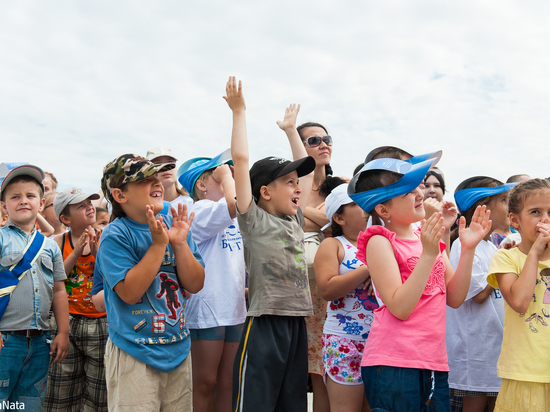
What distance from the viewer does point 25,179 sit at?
3523mm

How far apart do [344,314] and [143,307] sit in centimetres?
127

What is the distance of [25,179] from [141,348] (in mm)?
2032

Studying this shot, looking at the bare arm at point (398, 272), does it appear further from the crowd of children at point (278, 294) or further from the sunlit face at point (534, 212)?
the sunlit face at point (534, 212)

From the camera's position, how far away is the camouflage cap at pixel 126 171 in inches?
101

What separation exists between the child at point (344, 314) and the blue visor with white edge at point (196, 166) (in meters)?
1.10

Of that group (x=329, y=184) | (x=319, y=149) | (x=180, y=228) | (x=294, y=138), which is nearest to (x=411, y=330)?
(x=180, y=228)

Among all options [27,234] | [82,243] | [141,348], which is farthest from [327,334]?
[27,234]

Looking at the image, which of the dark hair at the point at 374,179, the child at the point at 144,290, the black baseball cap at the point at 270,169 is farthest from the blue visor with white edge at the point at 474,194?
the child at the point at 144,290

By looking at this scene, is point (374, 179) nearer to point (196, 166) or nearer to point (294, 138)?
point (294, 138)

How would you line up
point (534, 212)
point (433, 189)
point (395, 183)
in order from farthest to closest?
point (433, 189) → point (534, 212) → point (395, 183)

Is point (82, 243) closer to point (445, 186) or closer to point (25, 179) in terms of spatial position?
point (25, 179)

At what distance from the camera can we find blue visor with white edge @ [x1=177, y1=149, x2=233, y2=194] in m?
3.69

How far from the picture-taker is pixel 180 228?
2.55m

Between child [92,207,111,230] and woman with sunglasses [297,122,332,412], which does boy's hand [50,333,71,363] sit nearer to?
child [92,207,111,230]
